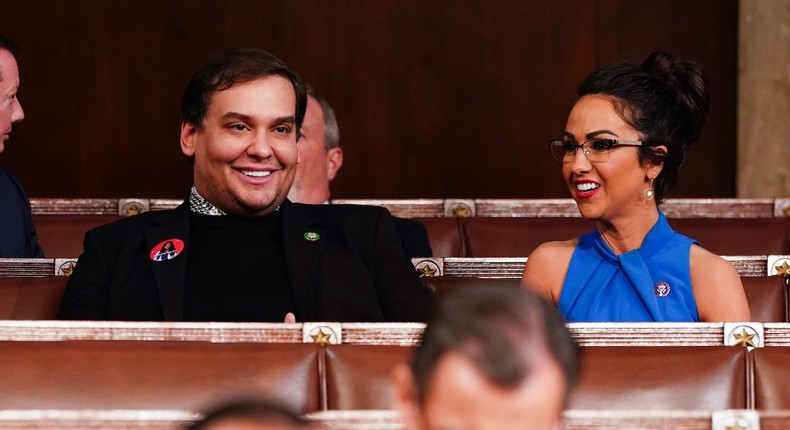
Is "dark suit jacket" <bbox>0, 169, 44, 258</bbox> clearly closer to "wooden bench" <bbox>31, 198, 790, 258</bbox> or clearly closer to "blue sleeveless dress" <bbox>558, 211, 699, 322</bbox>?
"wooden bench" <bbox>31, 198, 790, 258</bbox>

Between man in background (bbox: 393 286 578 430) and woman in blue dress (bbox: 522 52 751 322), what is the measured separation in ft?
4.83

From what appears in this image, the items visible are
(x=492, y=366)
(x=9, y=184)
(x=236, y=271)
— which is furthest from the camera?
(x=9, y=184)

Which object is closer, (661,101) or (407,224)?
(661,101)

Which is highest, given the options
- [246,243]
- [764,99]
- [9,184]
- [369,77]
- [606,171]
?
[369,77]

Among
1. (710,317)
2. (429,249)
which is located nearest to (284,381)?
(710,317)

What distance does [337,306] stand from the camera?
2.33 m

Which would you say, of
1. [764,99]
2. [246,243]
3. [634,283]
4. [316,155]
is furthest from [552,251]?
[764,99]

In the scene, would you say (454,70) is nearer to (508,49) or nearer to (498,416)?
(508,49)

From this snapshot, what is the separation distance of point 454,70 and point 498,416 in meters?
4.21

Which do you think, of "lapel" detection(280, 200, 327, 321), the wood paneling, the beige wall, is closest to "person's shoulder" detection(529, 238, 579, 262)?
"lapel" detection(280, 200, 327, 321)

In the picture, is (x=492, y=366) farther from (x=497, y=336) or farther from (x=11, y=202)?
(x=11, y=202)

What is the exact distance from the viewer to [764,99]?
4613 millimetres

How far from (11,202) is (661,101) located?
160cm

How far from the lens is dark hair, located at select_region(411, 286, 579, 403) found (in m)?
0.84
